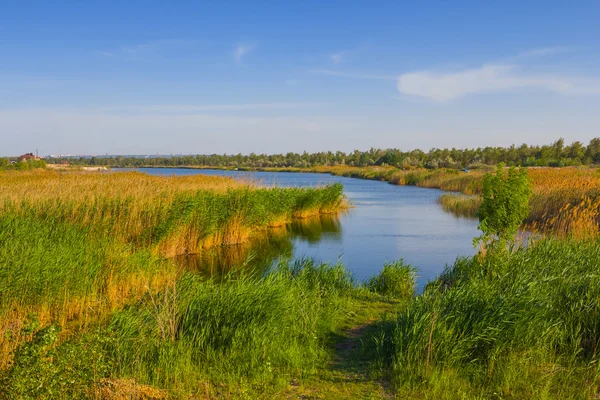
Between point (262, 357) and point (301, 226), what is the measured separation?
58.0 ft

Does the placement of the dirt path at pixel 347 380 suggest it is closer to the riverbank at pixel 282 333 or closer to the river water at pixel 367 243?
the riverbank at pixel 282 333

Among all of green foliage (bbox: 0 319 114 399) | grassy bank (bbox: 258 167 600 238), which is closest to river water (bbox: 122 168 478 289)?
grassy bank (bbox: 258 167 600 238)

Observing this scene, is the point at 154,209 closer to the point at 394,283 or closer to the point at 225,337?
the point at 394,283

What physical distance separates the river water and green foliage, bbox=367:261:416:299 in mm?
1250

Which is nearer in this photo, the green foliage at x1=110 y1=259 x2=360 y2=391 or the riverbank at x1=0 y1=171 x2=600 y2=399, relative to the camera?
the riverbank at x1=0 y1=171 x2=600 y2=399

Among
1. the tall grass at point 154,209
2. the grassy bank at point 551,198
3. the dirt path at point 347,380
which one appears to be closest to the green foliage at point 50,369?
the dirt path at point 347,380

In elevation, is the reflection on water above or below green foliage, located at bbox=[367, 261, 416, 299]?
below

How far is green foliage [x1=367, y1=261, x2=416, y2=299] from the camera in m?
11.1

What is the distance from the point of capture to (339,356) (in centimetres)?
700

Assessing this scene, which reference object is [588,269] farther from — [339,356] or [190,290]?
[190,290]

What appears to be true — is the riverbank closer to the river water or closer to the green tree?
the green tree

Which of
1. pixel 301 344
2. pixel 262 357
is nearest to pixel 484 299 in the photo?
pixel 301 344

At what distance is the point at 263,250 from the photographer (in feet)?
58.0

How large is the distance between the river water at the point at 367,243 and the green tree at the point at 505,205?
3148 mm
